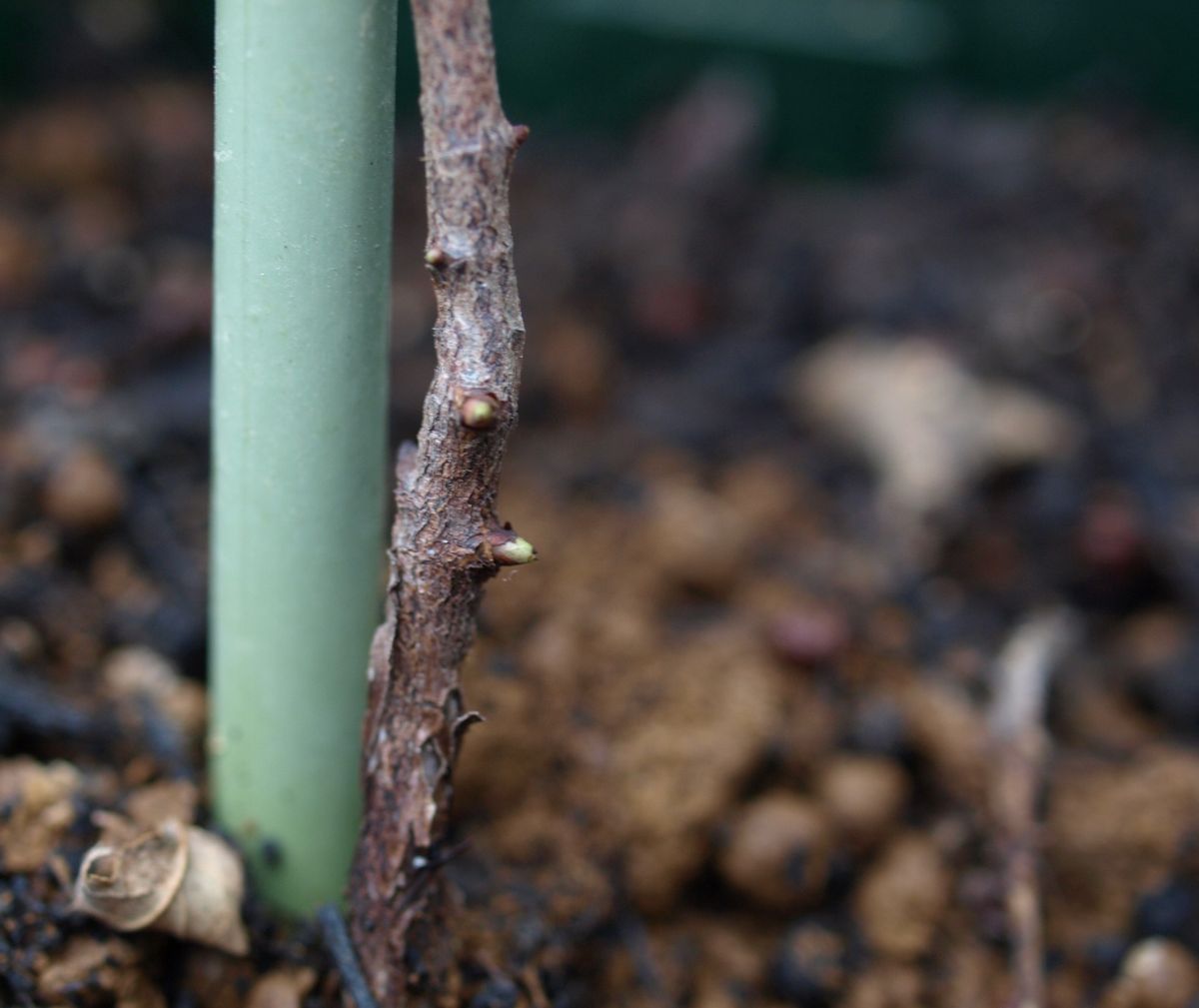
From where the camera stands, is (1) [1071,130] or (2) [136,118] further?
(1) [1071,130]

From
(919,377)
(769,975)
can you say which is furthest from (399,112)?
(769,975)

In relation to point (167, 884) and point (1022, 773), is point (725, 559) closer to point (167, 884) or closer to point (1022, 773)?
point (1022, 773)

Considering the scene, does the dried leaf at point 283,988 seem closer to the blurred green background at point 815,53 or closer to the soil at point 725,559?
the soil at point 725,559

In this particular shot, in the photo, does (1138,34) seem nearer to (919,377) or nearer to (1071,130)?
(1071,130)

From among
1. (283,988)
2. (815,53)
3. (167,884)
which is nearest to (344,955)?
(283,988)

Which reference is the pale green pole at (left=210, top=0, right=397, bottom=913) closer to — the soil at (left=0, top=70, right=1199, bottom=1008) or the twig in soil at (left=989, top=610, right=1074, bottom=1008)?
the soil at (left=0, top=70, right=1199, bottom=1008)

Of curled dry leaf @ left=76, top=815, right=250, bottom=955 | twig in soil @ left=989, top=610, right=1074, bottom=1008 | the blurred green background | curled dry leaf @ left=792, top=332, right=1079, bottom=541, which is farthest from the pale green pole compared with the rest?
the blurred green background

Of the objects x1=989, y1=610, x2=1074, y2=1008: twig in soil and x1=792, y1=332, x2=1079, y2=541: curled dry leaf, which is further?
x1=792, y1=332, x2=1079, y2=541: curled dry leaf
